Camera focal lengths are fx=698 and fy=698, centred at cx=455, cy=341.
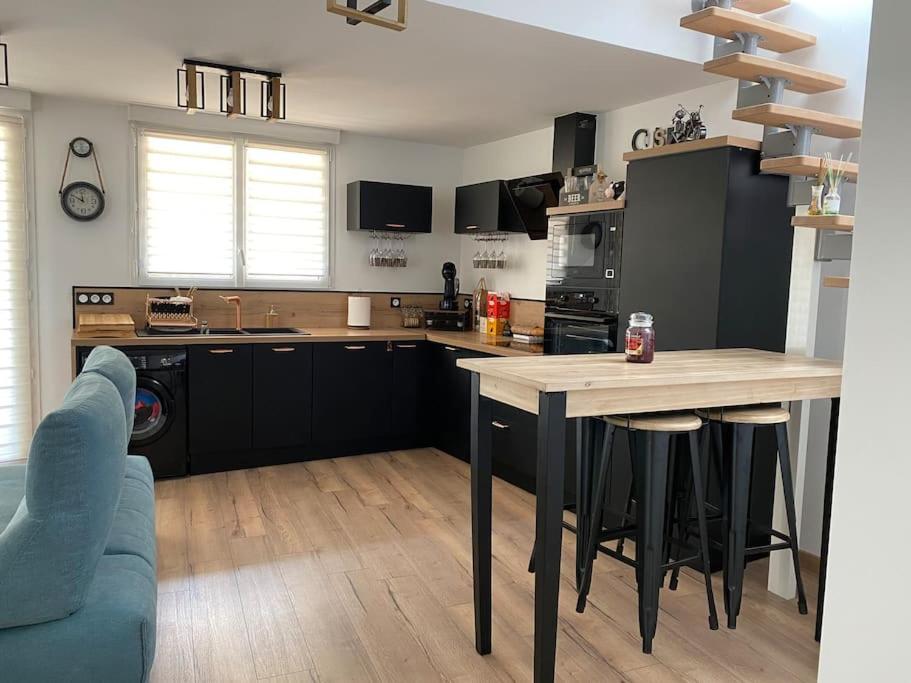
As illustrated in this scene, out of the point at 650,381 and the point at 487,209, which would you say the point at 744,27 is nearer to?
the point at 650,381

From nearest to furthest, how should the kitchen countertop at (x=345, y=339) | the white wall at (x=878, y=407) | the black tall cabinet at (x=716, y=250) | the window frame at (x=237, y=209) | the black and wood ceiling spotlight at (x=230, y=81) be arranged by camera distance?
the white wall at (x=878, y=407) → the black tall cabinet at (x=716, y=250) → the black and wood ceiling spotlight at (x=230, y=81) → the kitchen countertop at (x=345, y=339) → the window frame at (x=237, y=209)

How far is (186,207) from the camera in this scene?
4.94 metres

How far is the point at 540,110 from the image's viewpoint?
4445mm

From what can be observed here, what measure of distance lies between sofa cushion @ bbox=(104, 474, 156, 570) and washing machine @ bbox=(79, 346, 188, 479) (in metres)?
1.59

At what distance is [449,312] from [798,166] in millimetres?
3010

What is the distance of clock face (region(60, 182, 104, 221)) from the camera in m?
4.58

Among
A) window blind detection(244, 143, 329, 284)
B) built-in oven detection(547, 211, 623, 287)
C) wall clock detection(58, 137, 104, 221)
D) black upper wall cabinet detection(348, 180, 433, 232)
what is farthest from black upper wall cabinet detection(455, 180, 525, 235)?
wall clock detection(58, 137, 104, 221)

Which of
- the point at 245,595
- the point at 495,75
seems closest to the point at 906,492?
the point at 245,595

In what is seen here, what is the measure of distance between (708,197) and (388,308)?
3111 millimetres

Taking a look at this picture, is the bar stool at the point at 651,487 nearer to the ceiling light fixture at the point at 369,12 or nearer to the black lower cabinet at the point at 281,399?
the ceiling light fixture at the point at 369,12

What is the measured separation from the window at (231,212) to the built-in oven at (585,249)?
6.67ft

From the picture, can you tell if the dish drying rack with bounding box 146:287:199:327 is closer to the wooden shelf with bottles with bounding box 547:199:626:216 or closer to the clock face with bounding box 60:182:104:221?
the clock face with bounding box 60:182:104:221

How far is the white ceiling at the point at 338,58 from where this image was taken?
2941 mm

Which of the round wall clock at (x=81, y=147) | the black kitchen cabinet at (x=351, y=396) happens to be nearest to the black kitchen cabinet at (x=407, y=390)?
the black kitchen cabinet at (x=351, y=396)
